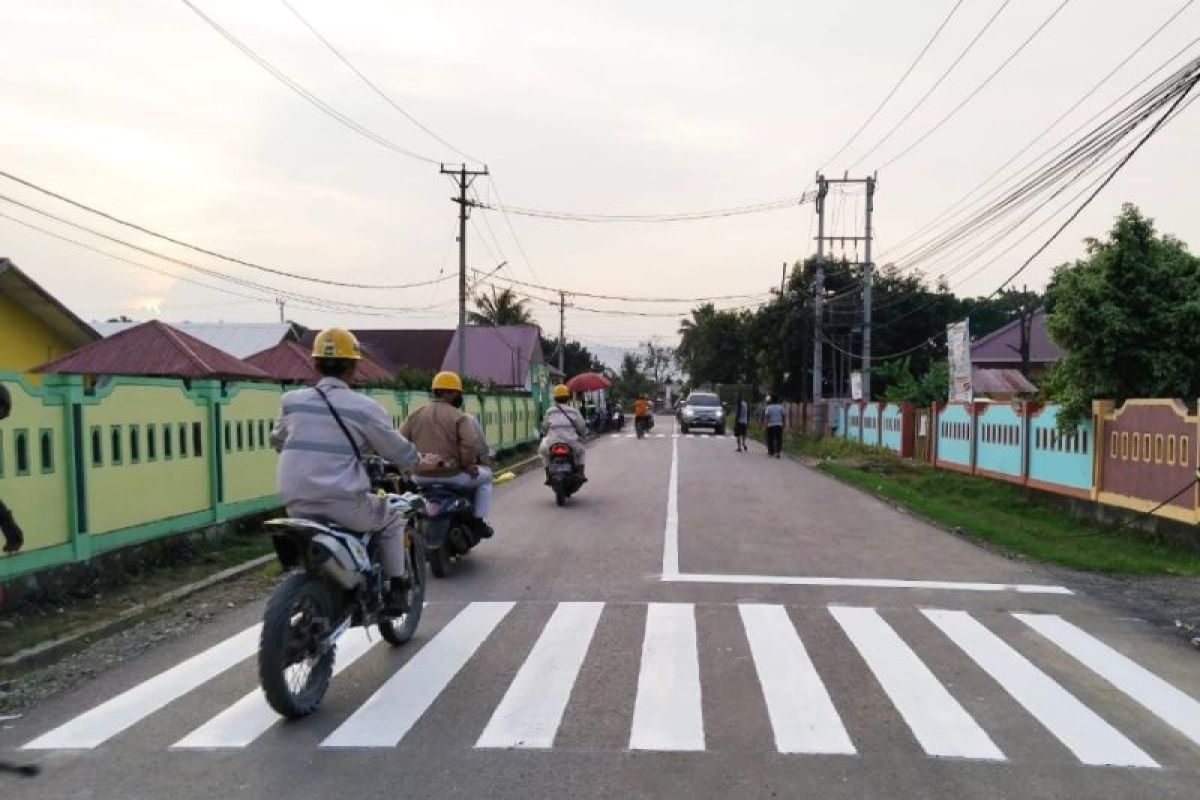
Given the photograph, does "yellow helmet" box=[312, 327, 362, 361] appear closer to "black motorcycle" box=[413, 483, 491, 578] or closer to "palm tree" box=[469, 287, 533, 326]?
"black motorcycle" box=[413, 483, 491, 578]

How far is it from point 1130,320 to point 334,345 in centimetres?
1231

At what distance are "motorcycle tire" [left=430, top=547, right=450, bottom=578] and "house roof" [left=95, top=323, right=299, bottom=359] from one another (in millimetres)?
38038

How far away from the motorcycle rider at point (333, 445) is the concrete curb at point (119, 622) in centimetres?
228

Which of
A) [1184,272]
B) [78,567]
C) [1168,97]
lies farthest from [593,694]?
[1184,272]

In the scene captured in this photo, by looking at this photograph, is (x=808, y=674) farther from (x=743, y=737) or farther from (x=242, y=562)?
(x=242, y=562)

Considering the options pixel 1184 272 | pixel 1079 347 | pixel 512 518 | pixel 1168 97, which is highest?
pixel 1168 97

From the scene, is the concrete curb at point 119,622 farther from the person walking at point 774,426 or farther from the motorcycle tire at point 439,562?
the person walking at point 774,426

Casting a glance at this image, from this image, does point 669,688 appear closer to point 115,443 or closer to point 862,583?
point 862,583

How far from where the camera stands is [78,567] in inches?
321

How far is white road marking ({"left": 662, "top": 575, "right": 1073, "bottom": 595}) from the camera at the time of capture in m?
8.90

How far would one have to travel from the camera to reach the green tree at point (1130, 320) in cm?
1395

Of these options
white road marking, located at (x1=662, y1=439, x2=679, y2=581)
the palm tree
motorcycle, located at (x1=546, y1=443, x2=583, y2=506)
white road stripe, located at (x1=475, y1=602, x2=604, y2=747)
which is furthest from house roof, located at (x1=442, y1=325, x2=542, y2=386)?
white road stripe, located at (x1=475, y1=602, x2=604, y2=747)

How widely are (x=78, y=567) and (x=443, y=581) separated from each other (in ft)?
9.87

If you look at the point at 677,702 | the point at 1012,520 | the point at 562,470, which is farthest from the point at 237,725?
the point at 1012,520
